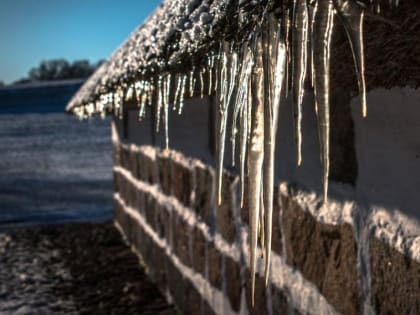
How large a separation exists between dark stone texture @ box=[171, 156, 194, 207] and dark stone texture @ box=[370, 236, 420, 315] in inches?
66.1

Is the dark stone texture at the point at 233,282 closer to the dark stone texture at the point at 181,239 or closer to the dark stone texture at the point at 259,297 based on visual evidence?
the dark stone texture at the point at 259,297

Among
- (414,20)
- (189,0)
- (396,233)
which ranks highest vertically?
(189,0)

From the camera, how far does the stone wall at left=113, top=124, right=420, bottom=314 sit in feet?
4.51

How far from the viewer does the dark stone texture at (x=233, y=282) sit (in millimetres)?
2305

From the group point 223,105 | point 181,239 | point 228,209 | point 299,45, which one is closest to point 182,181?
point 181,239

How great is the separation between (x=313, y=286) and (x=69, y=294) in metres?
2.62

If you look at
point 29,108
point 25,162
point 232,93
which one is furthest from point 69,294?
point 29,108

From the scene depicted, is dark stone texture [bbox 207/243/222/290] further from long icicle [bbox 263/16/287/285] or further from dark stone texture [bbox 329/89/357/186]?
long icicle [bbox 263/16/287/285]

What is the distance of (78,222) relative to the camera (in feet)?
22.1

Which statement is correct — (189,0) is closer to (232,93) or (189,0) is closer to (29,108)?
(232,93)

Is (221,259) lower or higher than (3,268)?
higher

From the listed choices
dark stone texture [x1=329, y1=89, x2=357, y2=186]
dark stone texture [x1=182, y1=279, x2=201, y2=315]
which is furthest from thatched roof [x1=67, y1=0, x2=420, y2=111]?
dark stone texture [x1=182, y1=279, x2=201, y2=315]

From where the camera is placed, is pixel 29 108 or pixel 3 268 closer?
pixel 3 268

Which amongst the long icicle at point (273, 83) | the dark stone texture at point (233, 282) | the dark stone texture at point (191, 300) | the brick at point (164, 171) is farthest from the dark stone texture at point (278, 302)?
the brick at point (164, 171)
